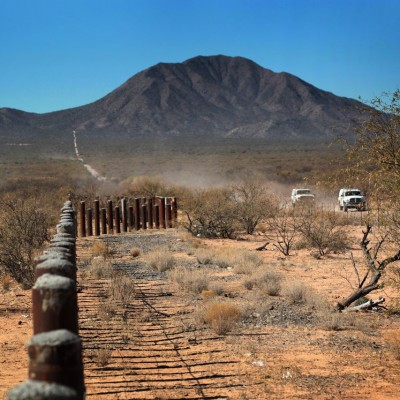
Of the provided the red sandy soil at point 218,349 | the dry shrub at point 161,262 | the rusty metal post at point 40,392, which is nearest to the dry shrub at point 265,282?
the red sandy soil at point 218,349

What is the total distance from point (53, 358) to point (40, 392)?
0.33 m

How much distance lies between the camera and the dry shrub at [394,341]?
8411 mm

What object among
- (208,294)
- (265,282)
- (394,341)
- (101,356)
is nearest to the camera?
(101,356)

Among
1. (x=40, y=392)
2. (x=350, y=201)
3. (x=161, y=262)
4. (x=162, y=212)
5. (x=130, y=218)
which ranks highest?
(x=40, y=392)

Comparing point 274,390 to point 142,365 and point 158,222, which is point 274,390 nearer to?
point 142,365

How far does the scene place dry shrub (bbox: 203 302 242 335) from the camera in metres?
9.74

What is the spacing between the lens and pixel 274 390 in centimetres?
720

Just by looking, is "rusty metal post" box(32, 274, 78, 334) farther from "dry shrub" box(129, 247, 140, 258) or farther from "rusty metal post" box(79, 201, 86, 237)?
"rusty metal post" box(79, 201, 86, 237)

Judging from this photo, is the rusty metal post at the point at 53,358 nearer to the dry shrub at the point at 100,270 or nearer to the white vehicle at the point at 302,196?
the dry shrub at the point at 100,270

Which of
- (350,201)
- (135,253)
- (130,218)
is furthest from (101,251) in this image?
(350,201)

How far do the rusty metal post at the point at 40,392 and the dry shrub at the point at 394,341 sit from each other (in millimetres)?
6582

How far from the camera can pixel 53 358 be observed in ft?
9.77

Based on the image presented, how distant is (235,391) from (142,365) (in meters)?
1.45

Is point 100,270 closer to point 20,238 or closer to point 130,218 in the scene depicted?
point 20,238
